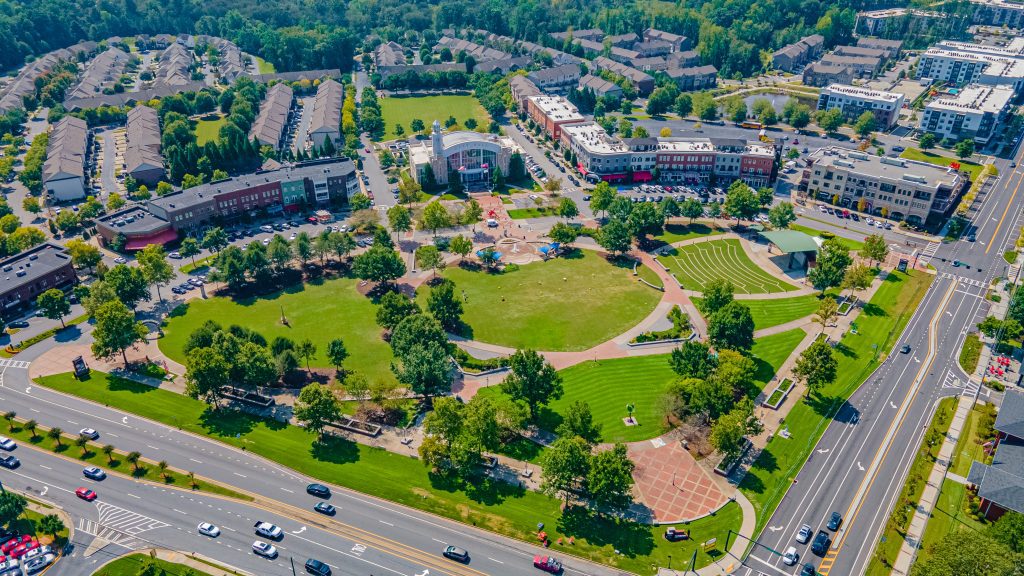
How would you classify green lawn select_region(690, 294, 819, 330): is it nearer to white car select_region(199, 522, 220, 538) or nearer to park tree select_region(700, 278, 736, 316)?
park tree select_region(700, 278, 736, 316)

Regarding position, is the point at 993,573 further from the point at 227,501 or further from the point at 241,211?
the point at 241,211

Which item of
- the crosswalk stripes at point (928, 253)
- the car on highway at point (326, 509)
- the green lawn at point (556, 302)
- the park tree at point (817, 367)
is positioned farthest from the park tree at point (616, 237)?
the car on highway at point (326, 509)

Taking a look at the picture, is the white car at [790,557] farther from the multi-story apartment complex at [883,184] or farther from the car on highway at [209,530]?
the multi-story apartment complex at [883,184]

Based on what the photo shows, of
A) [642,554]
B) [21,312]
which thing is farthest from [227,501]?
[21,312]

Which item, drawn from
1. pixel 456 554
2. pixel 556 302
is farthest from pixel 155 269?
pixel 456 554

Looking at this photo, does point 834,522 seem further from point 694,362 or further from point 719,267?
point 719,267

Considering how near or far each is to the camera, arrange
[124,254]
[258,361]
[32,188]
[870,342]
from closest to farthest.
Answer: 1. [258,361]
2. [870,342]
3. [124,254]
4. [32,188]
